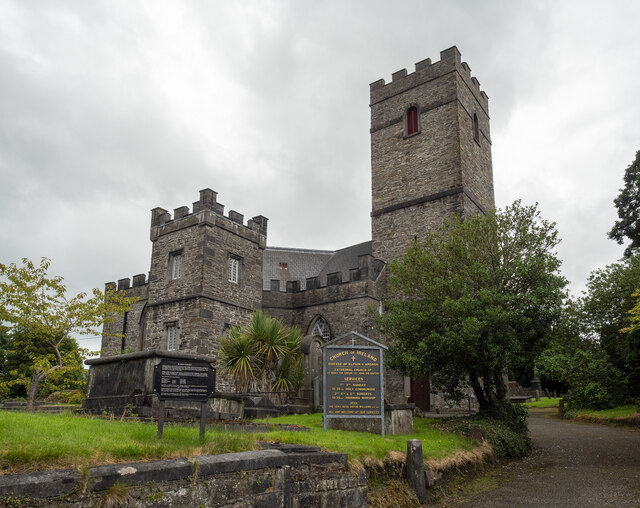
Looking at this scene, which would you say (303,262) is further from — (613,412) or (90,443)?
(90,443)

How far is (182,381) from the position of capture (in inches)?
293

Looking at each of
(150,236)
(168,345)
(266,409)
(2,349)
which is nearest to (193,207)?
(150,236)

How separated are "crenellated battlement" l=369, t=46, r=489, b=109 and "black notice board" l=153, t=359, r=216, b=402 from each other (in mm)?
23887

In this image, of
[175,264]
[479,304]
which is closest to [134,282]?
[175,264]

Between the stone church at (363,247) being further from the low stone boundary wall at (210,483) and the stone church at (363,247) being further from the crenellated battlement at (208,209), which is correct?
the low stone boundary wall at (210,483)

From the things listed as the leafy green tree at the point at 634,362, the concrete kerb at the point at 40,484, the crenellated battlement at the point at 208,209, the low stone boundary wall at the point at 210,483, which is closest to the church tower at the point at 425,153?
the crenellated battlement at the point at 208,209

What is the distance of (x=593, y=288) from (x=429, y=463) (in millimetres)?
19736

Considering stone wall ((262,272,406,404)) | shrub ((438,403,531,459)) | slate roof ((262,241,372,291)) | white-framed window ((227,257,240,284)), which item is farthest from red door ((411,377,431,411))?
white-framed window ((227,257,240,284))

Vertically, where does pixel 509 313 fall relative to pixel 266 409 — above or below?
above

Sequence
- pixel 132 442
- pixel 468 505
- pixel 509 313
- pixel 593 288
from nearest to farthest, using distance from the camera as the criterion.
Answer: pixel 132 442
pixel 468 505
pixel 509 313
pixel 593 288

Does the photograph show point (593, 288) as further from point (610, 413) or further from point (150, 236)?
point (150, 236)

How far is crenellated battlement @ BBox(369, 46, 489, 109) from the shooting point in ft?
89.9

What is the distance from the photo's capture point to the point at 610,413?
2273 cm

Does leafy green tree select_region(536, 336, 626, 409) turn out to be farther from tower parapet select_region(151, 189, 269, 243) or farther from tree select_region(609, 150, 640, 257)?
tower parapet select_region(151, 189, 269, 243)
